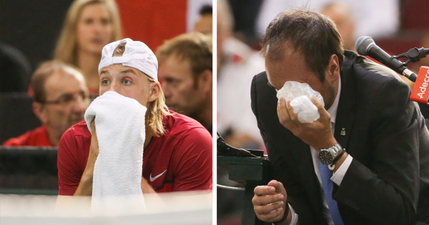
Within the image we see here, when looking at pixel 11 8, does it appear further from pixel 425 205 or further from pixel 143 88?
pixel 425 205

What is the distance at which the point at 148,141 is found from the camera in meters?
1.03

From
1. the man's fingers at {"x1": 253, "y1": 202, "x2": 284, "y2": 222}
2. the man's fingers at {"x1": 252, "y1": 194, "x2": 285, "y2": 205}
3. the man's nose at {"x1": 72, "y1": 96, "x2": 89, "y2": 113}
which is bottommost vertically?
the man's fingers at {"x1": 253, "y1": 202, "x2": 284, "y2": 222}

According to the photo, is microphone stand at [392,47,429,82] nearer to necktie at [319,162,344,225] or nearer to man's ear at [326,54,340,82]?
man's ear at [326,54,340,82]

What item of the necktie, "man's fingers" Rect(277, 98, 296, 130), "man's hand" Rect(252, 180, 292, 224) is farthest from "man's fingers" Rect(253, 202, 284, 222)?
"man's fingers" Rect(277, 98, 296, 130)

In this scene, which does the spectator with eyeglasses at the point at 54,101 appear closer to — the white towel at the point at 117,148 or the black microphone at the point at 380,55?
the white towel at the point at 117,148

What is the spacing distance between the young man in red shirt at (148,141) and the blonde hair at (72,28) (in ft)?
0.37

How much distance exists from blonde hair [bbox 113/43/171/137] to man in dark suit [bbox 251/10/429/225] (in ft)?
0.77

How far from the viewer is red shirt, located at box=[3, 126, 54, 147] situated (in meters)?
1.19

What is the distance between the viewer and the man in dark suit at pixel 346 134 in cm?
102

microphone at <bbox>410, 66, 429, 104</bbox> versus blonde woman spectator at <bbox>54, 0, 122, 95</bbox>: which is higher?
blonde woman spectator at <bbox>54, 0, 122, 95</bbox>

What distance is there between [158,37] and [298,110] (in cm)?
35

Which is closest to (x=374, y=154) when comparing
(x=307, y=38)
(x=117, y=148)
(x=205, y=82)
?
(x=307, y=38)

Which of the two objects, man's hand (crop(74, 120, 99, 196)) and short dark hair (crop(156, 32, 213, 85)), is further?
short dark hair (crop(156, 32, 213, 85))

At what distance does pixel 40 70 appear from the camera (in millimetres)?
1224
